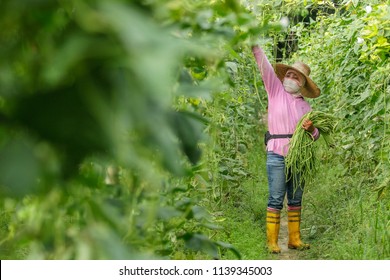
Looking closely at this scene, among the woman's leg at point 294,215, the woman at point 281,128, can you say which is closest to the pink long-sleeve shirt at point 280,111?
the woman at point 281,128

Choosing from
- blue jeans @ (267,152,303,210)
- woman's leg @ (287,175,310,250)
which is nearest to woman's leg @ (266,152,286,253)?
blue jeans @ (267,152,303,210)

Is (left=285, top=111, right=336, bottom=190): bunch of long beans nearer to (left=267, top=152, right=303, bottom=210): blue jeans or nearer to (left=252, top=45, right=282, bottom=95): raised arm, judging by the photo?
(left=267, top=152, right=303, bottom=210): blue jeans

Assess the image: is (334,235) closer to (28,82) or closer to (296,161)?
(296,161)

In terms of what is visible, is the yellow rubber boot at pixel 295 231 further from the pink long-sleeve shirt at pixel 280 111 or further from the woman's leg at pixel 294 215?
the pink long-sleeve shirt at pixel 280 111

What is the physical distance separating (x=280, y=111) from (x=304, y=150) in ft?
0.90

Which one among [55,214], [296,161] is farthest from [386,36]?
[55,214]

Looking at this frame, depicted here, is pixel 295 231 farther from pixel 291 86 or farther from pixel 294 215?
pixel 291 86

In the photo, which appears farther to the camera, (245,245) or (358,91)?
(358,91)

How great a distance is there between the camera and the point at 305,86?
3.90 meters

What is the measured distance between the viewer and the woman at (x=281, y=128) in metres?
3.64

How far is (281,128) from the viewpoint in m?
3.64

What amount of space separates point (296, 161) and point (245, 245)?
0.57m

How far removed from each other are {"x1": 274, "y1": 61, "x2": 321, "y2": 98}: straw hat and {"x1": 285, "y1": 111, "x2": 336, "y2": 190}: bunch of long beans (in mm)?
205

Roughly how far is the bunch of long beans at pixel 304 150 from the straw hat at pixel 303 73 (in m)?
0.21
